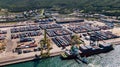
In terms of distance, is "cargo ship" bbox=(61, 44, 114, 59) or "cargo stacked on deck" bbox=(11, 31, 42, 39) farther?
"cargo stacked on deck" bbox=(11, 31, 42, 39)

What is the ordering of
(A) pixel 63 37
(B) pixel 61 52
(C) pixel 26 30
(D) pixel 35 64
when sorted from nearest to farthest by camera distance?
(D) pixel 35 64, (B) pixel 61 52, (A) pixel 63 37, (C) pixel 26 30

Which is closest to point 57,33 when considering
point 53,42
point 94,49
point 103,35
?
→ point 53,42

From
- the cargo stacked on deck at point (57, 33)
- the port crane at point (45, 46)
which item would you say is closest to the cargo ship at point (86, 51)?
the port crane at point (45, 46)

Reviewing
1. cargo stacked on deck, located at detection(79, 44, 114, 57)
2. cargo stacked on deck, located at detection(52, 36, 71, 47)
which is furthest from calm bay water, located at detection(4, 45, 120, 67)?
cargo stacked on deck, located at detection(52, 36, 71, 47)

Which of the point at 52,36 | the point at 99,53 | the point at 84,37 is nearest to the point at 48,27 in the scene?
the point at 52,36

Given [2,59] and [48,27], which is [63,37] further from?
[2,59]

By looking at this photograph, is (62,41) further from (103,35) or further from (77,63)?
(103,35)

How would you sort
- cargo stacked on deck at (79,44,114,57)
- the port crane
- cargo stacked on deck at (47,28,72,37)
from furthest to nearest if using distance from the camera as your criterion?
cargo stacked on deck at (47,28,72,37)
cargo stacked on deck at (79,44,114,57)
the port crane

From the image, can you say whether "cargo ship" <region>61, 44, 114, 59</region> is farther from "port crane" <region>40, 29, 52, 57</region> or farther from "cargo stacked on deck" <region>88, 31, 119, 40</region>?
"cargo stacked on deck" <region>88, 31, 119, 40</region>
